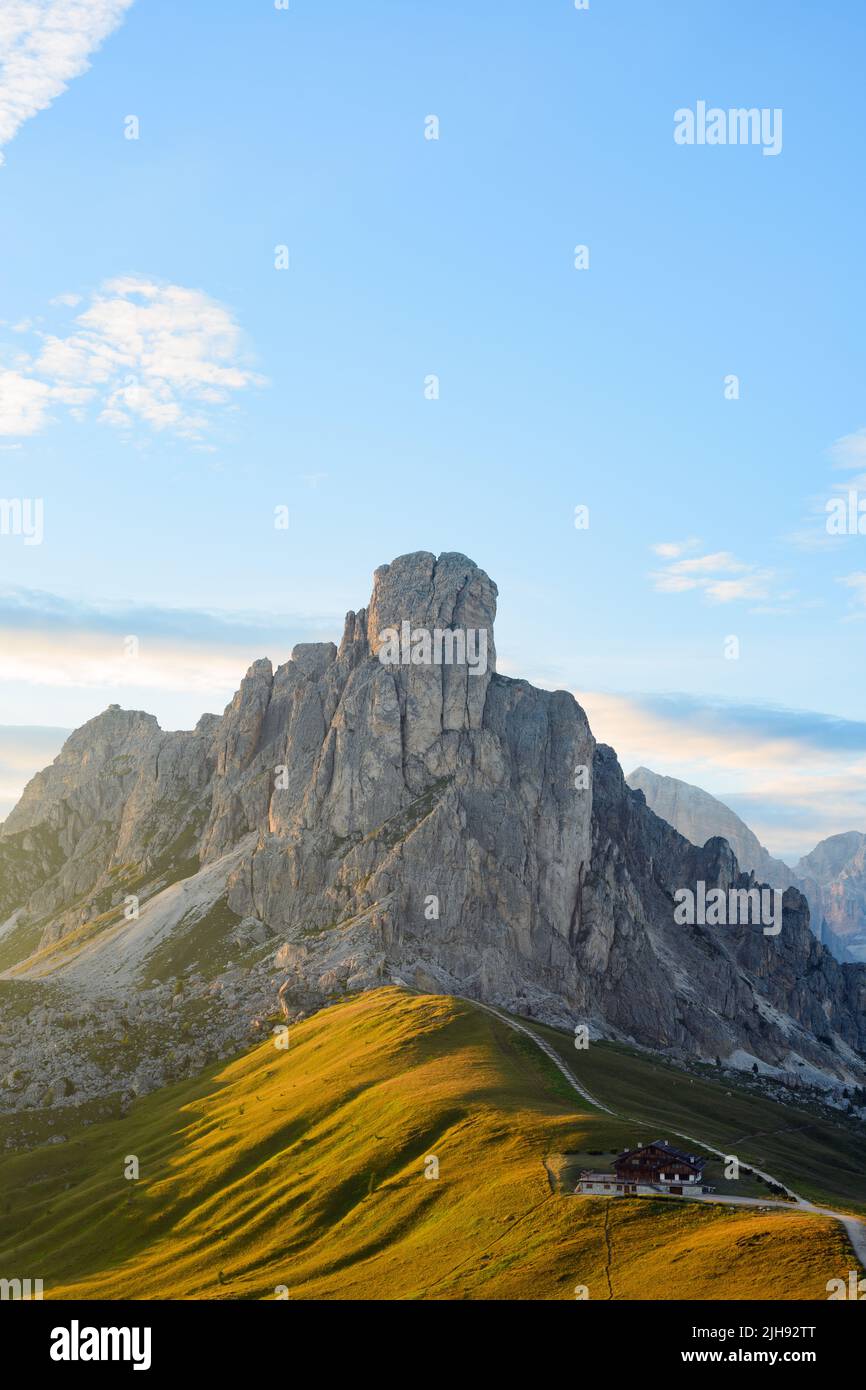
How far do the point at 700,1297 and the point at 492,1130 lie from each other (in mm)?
43830

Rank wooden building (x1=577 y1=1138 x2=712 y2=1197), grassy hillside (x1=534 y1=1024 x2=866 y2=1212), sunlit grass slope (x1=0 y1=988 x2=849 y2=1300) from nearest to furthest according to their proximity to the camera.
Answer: sunlit grass slope (x1=0 y1=988 x2=849 y2=1300) → wooden building (x1=577 y1=1138 x2=712 y2=1197) → grassy hillside (x1=534 y1=1024 x2=866 y2=1212)

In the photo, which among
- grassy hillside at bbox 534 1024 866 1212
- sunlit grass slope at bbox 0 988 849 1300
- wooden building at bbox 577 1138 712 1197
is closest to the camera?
sunlit grass slope at bbox 0 988 849 1300

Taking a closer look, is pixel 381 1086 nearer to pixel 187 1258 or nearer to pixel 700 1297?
pixel 187 1258

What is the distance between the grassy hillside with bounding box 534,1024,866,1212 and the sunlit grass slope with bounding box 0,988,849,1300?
9.03m

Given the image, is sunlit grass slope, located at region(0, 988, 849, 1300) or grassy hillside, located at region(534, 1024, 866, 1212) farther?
grassy hillside, located at region(534, 1024, 866, 1212)

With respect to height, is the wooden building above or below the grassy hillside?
above

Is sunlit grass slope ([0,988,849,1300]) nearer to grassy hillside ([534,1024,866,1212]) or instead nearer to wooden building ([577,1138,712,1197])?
wooden building ([577,1138,712,1197])

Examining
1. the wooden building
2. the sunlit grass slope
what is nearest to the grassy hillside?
the sunlit grass slope

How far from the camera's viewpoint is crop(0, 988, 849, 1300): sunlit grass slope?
227ft

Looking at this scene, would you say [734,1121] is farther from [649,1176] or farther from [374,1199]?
[649,1176]

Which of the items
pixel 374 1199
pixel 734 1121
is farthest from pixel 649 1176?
→ pixel 734 1121

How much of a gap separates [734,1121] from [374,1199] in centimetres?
7244

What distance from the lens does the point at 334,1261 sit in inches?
3433
